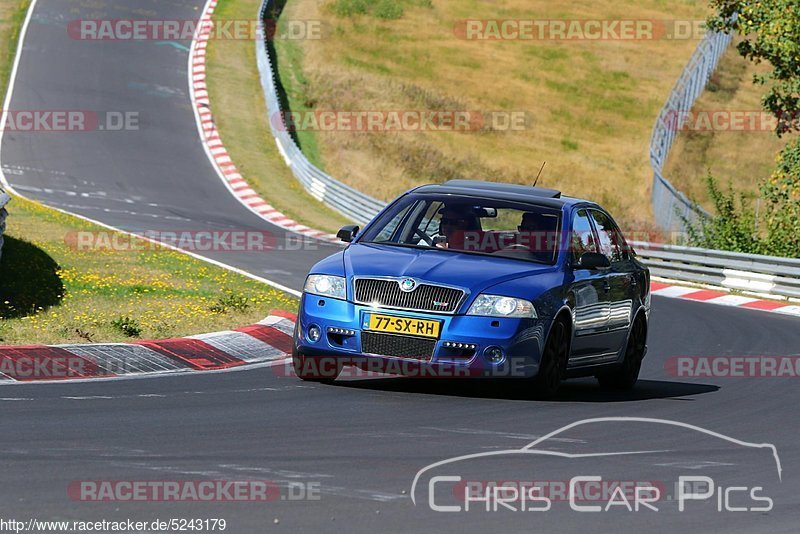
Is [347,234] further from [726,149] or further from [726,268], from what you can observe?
[726,149]

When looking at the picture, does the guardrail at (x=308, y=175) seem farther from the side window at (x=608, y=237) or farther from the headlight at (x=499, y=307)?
the headlight at (x=499, y=307)

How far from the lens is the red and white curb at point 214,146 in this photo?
104 feet

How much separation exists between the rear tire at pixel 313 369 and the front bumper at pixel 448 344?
369mm

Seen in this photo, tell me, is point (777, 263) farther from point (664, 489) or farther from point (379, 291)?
point (664, 489)

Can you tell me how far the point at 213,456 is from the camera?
7797 mm

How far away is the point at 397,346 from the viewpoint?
10.4m

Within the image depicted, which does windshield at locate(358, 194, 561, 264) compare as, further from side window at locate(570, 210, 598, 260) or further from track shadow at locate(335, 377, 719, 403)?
track shadow at locate(335, 377, 719, 403)

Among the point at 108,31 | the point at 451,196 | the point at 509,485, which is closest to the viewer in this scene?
the point at 509,485

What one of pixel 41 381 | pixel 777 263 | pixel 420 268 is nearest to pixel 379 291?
pixel 420 268

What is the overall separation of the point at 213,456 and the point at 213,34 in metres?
44.6

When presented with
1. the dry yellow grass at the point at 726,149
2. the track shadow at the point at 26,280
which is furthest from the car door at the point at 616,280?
the dry yellow grass at the point at 726,149

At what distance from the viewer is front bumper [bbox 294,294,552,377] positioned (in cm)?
1038

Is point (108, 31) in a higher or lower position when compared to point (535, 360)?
higher

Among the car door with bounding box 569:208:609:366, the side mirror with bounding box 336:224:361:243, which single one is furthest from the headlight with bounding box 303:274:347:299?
the car door with bounding box 569:208:609:366
